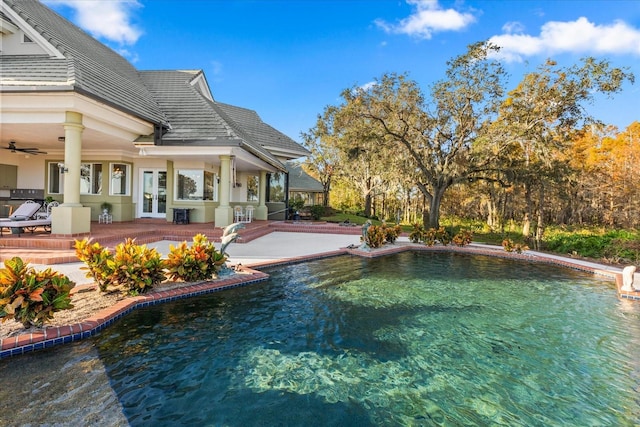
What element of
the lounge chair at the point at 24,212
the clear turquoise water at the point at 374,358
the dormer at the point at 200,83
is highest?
the dormer at the point at 200,83

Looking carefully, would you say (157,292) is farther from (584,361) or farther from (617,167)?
(617,167)

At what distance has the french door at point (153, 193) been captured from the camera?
1312 centimetres

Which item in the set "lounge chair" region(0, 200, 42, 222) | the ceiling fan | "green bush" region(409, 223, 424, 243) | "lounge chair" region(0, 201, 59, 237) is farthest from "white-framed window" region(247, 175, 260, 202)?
"lounge chair" region(0, 200, 42, 222)

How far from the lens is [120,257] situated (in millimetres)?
5203

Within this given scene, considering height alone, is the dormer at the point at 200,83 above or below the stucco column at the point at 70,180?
above

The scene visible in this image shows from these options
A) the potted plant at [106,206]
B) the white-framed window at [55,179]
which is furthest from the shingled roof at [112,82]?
the white-framed window at [55,179]

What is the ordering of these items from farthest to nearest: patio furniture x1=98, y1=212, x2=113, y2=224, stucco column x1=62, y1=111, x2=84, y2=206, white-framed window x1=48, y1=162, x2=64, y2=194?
white-framed window x1=48, y1=162, x2=64, y2=194
patio furniture x1=98, y1=212, x2=113, y2=224
stucco column x1=62, y1=111, x2=84, y2=206

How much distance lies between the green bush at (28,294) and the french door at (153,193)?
1000cm

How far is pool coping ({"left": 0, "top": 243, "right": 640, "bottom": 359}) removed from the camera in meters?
3.54

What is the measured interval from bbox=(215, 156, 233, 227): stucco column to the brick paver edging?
5.26 m

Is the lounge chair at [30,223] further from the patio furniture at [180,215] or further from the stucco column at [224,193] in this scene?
the stucco column at [224,193]

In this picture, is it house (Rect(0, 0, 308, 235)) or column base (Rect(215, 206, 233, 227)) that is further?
column base (Rect(215, 206, 233, 227))

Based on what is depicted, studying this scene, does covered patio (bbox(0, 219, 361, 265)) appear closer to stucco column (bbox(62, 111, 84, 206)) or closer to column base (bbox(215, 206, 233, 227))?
column base (bbox(215, 206, 233, 227))

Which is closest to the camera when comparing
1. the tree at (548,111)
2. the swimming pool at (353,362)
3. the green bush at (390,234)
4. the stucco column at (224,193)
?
the swimming pool at (353,362)
